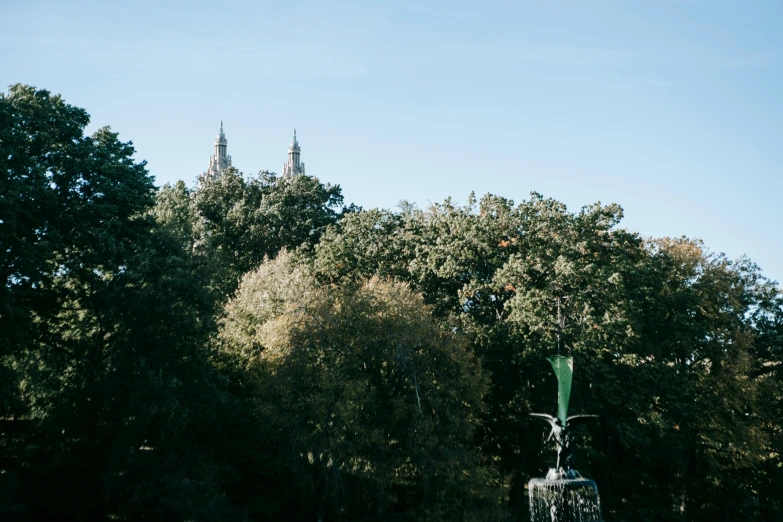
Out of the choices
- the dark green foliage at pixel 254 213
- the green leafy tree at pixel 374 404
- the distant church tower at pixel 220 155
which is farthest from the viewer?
the distant church tower at pixel 220 155

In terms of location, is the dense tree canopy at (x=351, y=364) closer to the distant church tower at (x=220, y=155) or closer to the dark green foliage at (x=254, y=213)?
the dark green foliage at (x=254, y=213)

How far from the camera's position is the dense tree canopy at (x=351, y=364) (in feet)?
84.0

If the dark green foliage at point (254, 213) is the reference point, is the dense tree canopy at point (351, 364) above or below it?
below

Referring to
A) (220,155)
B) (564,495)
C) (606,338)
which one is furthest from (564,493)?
(220,155)

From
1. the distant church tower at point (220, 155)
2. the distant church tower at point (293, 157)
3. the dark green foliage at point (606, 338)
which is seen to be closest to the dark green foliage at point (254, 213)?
the dark green foliage at point (606, 338)

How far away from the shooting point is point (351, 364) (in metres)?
27.6

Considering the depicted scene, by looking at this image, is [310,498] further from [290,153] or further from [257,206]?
[290,153]

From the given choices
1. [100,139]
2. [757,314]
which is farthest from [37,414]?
[757,314]

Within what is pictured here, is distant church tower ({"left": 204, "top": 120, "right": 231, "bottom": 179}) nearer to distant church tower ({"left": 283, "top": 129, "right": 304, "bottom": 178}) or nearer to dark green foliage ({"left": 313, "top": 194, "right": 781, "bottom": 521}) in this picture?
distant church tower ({"left": 283, "top": 129, "right": 304, "bottom": 178})

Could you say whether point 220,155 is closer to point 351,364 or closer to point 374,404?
point 351,364

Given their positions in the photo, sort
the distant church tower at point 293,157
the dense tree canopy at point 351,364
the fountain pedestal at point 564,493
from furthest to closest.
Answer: the distant church tower at point 293,157 → the dense tree canopy at point 351,364 → the fountain pedestal at point 564,493

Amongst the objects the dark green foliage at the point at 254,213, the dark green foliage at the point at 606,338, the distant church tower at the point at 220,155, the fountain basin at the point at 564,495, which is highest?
the distant church tower at the point at 220,155

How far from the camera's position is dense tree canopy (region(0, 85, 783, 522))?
25609 millimetres

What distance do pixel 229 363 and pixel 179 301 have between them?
684 centimetres
